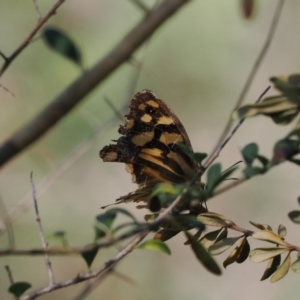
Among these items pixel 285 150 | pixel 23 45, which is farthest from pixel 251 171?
pixel 23 45

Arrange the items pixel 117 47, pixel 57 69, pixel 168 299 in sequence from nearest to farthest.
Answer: pixel 117 47
pixel 168 299
pixel 57 69

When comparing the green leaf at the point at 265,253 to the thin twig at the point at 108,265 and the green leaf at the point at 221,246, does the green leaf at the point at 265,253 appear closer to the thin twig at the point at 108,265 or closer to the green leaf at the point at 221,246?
the green leaf at the point at 221,246

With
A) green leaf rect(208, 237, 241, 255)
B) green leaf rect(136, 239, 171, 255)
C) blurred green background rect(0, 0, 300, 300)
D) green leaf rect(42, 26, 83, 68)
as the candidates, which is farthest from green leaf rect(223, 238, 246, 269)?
blurred green background rect(0, 0, 300, 300)

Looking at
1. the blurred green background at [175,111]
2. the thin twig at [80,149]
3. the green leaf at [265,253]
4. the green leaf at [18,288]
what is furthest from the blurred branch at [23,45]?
the blurred green background at [175,111]

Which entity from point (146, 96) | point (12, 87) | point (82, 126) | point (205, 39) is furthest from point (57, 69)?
point (146, 96)

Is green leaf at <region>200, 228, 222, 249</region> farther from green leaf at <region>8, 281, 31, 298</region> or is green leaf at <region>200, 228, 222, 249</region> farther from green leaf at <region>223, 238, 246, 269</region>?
green leaf at <region>8, 281, 31, 298</region>

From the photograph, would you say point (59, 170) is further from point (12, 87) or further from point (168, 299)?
point (12, 87)
